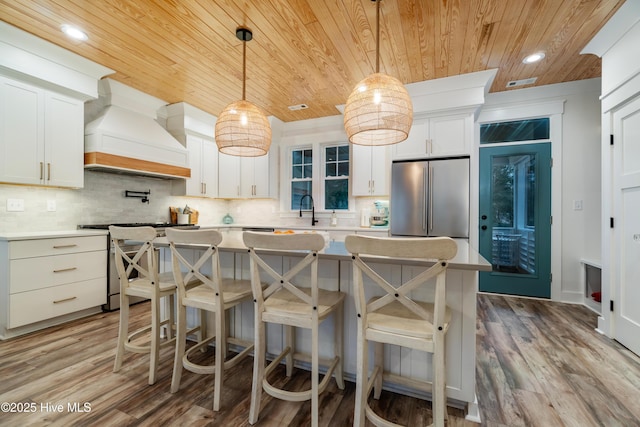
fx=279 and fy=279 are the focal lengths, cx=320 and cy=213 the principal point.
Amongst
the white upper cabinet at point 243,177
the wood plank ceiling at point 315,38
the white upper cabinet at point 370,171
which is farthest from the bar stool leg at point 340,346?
the white upper cabinet at point 243,177

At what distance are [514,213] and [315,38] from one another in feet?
10.9

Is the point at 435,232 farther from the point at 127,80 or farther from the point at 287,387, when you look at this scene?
the point at 127,80

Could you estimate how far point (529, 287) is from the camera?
143 inches

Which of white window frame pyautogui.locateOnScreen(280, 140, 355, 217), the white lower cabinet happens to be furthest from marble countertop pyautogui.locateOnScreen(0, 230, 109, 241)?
white window frame pyautogui.locateOnScreen(280, 140, 355, 217)

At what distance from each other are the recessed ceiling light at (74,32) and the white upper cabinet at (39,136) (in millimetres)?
694

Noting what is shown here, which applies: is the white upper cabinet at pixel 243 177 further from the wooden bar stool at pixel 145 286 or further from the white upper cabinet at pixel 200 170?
the wooden bar stool at pixel 145 286

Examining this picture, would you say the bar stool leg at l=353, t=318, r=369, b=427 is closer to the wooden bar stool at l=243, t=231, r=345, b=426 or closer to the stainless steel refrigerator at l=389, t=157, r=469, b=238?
→ the wooden bar stool at l=243, t=231, r=345, b=426

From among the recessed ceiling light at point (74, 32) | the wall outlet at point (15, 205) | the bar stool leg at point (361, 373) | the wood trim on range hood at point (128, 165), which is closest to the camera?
the bar stool leg at point (361, 373)

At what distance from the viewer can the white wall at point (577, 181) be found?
11.1ft

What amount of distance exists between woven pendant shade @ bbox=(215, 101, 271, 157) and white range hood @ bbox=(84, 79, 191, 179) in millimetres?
1806

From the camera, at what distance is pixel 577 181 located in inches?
136

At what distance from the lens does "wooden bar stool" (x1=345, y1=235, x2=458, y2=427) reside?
3.67 ft

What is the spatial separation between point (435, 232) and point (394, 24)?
226 cm

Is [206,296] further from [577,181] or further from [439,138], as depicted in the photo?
[577,181]
